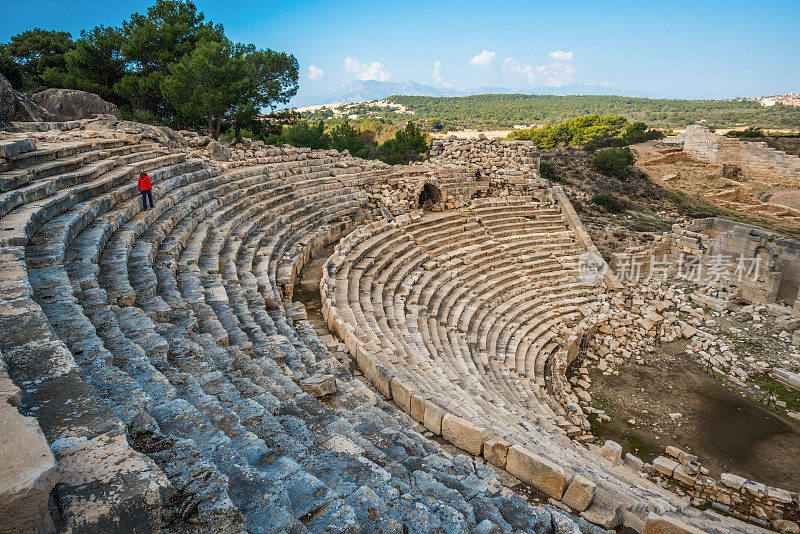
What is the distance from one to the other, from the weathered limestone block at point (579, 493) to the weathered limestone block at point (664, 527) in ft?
1.88

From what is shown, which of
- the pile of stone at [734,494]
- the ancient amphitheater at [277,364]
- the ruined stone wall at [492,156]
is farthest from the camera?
the ruined stone wall at [492,156]

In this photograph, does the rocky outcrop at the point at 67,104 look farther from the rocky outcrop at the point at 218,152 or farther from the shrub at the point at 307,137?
the shrub at the point at 307,137

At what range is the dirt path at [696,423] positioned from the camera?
30.8 feet

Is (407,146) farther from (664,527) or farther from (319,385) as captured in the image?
(664,527)

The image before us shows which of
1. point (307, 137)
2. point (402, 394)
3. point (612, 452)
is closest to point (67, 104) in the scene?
point (307, 137)

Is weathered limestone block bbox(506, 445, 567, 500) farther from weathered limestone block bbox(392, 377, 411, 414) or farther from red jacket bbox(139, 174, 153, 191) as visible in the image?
red jacket bbox(139, 174, 153, 191)

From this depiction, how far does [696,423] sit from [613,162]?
992 inches

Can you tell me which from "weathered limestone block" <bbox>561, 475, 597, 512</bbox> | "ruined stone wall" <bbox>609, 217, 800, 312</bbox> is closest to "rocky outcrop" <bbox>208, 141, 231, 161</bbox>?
"ruined stone wall" <bbox>609, 217, 800, 312</bbox>

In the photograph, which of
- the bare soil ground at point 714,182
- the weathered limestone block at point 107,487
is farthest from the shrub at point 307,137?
the weathered limestone block at point 107,487

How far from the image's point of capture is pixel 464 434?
5.71 m

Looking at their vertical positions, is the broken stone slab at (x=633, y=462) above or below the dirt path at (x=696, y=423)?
above

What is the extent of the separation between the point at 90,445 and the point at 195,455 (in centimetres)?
65

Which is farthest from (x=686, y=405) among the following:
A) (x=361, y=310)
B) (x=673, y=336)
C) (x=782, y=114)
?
(x=782, y=114)

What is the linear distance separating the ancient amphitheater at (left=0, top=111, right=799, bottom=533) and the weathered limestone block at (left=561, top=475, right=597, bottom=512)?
0.02 metres
